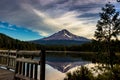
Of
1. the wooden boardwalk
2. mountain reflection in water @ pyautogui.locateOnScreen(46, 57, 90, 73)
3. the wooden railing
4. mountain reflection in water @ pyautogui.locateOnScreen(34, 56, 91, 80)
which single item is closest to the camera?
the wooden railing

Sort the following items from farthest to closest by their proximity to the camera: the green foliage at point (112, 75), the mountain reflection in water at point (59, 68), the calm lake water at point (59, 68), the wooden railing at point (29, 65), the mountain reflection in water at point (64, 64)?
the mountain reflection in water at point (64, 64)
the calm lake water at point (59, 68)
the mountain reflection in water at point (59, 68)
the green foliage at point (112, 75)
the wooden railing at point (29, 65)

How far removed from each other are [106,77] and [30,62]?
655 centimetres

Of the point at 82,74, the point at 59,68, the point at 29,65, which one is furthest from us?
the point at 59,68

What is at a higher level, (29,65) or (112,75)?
(29,65)

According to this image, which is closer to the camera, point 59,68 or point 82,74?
point 82,74

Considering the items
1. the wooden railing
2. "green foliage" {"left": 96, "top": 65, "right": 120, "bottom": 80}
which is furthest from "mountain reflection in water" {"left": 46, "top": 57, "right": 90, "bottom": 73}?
the wooden railing

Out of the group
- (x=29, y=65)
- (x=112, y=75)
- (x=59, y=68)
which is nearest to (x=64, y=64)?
(x=59, y=68)

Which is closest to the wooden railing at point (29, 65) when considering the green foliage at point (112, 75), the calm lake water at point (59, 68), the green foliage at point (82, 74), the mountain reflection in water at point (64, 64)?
the green foliage at point (112, 75)

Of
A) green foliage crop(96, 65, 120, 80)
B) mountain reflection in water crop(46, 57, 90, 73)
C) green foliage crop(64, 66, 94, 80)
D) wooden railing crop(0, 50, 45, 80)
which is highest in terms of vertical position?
wooden railing crop(0, 50, 45, 80)

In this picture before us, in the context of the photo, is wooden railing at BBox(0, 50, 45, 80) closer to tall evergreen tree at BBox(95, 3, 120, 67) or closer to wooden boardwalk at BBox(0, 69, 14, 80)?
wooden boardwalk at BBox(0, 69, 14, 80)

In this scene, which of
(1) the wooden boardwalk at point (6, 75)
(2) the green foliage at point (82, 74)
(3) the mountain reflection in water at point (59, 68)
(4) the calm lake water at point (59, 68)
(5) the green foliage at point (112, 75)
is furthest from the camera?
(4) the calm lake water at point (59, 68)

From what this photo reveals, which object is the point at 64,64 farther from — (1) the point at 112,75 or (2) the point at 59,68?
(1) the point at 112,75

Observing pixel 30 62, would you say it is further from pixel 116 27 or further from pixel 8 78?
pixel 116 27

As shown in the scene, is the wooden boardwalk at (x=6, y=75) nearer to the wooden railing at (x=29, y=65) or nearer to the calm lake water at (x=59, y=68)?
the wooden railing at (x=29, y=65)
